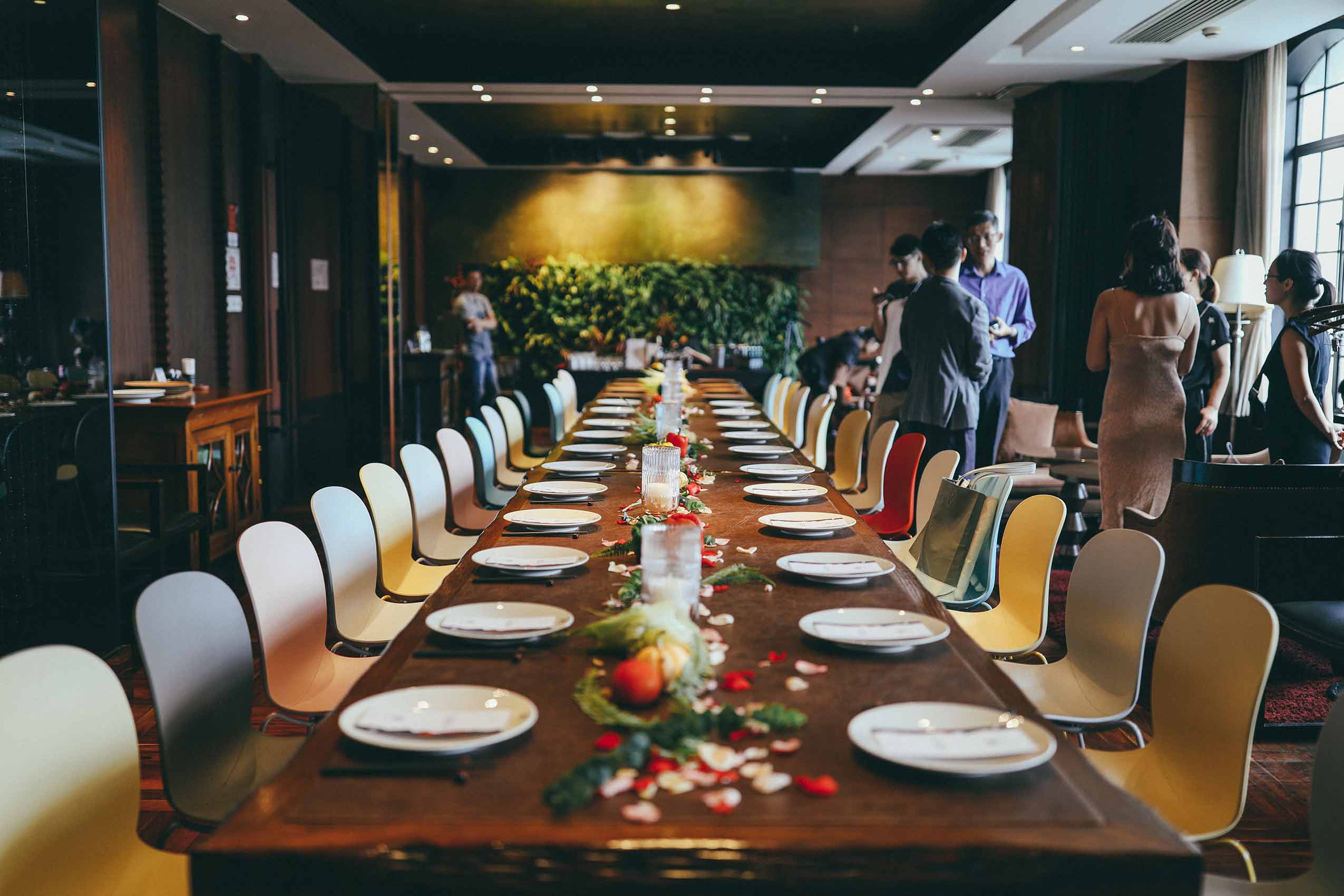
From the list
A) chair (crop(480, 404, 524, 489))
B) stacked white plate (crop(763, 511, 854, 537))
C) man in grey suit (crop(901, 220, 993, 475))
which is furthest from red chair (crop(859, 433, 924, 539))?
chair (crop(480, 404, 524, 489))

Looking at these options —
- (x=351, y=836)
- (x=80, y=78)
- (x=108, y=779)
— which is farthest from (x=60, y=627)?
(x=351, y=836)

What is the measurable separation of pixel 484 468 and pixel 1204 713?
11.4ft

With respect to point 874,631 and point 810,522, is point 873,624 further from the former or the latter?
point 810,522

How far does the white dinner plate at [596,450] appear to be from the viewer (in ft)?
13.8

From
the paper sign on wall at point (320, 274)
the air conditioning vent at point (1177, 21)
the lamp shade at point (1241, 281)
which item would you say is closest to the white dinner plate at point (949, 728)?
the lamp shade at point (1241, 281)

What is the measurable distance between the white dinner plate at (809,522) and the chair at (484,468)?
1.90 meters

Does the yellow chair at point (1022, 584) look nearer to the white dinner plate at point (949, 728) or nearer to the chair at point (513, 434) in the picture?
the white dinner plate at point (949, 728)

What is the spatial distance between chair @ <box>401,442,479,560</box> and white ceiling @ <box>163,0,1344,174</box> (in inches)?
146

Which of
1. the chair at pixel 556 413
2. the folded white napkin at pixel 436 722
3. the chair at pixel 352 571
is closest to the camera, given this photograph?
the folded white napkin at pixel 436 722

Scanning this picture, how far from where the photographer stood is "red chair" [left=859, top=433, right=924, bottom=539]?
160 inches

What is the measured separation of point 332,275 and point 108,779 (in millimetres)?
8445

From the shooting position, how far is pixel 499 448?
5.55 meters

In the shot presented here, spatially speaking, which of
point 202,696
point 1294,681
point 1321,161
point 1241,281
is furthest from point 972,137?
point 202,696

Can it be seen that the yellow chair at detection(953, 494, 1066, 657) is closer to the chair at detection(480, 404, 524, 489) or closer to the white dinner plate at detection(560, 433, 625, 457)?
the white dinner plate at detection(560, 433, 625, 457)
